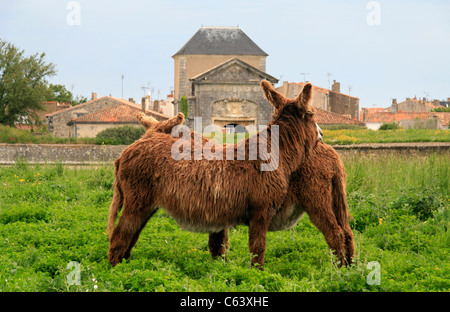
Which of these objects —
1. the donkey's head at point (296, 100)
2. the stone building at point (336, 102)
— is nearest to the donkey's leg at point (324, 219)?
the donkey's head at point (296, 100)

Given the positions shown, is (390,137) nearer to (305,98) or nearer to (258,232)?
(305,98)

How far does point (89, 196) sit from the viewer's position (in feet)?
34.4

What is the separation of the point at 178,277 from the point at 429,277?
2.51 m

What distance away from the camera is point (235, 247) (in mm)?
6719

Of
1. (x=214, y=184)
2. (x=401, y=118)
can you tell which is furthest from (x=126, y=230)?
(x=401, y=118)

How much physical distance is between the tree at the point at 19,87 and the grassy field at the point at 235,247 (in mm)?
38570

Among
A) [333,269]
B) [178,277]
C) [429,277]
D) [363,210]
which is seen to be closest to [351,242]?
[333,269]

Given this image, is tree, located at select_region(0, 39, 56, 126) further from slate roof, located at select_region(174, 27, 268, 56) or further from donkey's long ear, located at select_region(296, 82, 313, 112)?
donkey's long ear, located at select_region(296, 82, 313, 112)

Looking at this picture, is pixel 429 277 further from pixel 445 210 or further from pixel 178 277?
pixel 445 210

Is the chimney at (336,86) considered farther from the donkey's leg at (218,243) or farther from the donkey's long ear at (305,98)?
the donkey's long ear at (305,98)

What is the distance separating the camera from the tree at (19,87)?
4688cm

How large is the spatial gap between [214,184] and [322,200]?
1.13m

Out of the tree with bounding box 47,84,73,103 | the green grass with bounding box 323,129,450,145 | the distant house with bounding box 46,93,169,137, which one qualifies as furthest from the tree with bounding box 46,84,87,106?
the green grass with bounding box 323,129,450,145

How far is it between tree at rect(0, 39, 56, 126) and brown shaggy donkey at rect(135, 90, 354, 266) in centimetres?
4612
